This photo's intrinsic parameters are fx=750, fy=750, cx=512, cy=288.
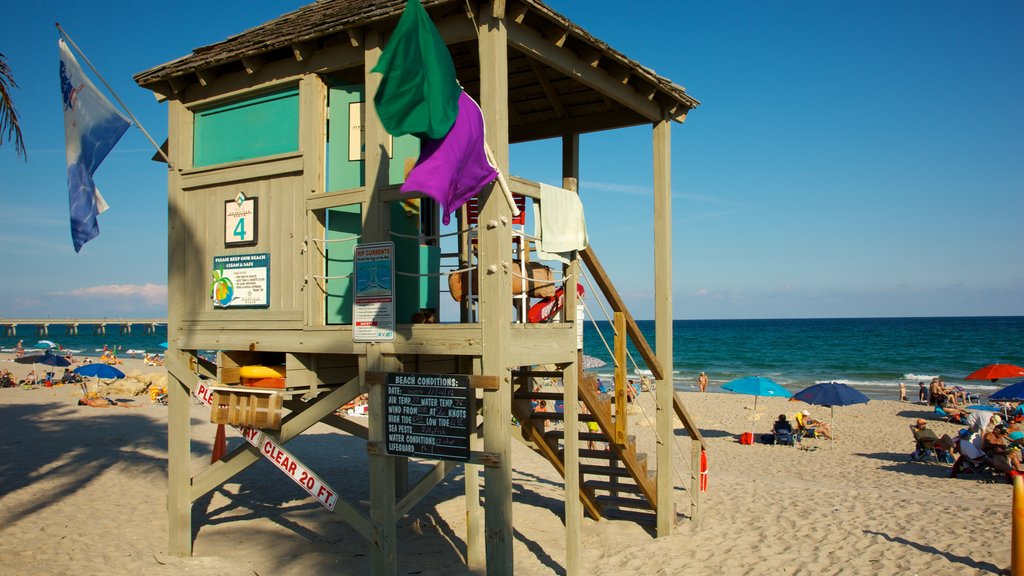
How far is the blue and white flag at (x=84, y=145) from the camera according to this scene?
8555 millimetres

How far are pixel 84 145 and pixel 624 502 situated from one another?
8810mm

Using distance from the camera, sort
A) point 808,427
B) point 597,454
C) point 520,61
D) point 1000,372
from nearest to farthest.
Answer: point 520,61 < point 597,454 < point 808,427 < point 1000,372

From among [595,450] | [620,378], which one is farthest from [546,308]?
[595,450]

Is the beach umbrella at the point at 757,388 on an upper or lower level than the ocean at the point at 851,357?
upper

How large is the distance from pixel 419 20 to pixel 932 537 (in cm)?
923

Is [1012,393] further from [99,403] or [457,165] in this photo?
[99,403]

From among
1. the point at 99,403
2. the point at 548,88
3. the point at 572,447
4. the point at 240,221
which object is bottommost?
the point at 99,403

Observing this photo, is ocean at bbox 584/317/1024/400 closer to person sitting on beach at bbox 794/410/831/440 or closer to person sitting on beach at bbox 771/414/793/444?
person sitting on beach at bbox 794/410/831/440

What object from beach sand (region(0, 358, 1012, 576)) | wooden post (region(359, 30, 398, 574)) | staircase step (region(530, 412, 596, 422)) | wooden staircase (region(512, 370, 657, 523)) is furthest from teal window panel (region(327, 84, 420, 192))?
beach sand (region(0, 358, 1012, 576))

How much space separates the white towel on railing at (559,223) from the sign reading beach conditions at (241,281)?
3170mm

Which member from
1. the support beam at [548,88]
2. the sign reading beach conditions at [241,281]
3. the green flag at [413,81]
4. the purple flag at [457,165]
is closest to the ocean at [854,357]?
the support beam at [548,88]

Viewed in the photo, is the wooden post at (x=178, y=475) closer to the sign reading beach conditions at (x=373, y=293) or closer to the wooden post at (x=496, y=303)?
the sign reading beach conditions at (x=373, y=293)

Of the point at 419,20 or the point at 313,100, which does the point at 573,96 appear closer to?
the point at 313,100

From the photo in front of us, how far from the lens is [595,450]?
1098 cm
